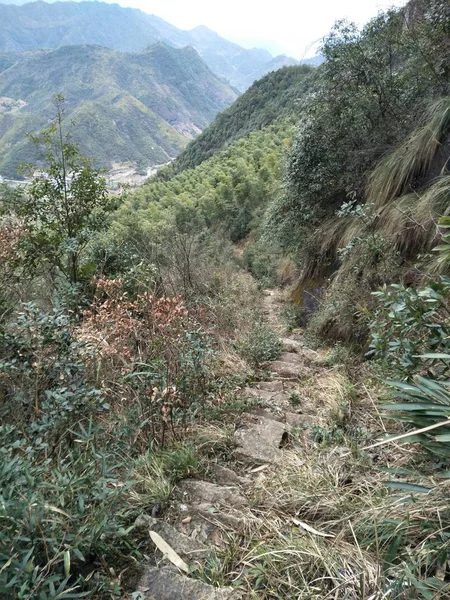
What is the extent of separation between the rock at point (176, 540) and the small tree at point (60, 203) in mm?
4039

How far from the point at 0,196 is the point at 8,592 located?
5.44 metres

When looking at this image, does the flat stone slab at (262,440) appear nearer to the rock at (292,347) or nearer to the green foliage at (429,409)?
the green foliage at (429,409)

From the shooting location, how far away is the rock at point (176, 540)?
152 centimetres

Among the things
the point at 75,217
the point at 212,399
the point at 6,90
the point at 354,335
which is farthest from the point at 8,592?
the point at 6,90

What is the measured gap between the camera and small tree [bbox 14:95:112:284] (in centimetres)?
511

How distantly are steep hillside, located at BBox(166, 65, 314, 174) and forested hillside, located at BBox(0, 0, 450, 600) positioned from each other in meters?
38.9

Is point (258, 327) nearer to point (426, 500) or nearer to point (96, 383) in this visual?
→ point (96, 383)

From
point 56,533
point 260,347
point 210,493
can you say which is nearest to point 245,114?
point 260,347

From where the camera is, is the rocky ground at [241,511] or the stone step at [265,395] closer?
the rocky ground at [241,511]

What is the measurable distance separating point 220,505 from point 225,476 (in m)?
0.28

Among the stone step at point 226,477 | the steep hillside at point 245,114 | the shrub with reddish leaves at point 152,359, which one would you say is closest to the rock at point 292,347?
the shrub with reddish leaves at point 152,359

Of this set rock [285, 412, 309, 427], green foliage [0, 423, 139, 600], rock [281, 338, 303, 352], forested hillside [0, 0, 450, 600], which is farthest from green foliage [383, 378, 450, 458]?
rock [281, 338, 303, 352]

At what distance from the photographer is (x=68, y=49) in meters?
153

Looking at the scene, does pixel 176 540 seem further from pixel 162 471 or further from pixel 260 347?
pixel 260 347
